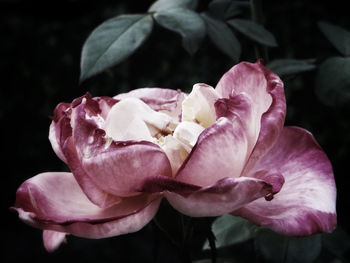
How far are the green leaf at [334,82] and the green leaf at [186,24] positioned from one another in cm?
15

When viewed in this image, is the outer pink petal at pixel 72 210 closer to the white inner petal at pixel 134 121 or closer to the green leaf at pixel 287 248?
the white inner petal at pixel 134 121

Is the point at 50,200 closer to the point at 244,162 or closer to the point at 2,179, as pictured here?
the point at 244,162

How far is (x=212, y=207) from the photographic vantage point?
1.05 ft

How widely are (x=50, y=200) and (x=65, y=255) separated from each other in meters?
1.12

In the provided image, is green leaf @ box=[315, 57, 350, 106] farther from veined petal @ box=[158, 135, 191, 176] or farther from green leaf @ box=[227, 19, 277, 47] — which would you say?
veined petal @ box=[158, 135, 191, 176]

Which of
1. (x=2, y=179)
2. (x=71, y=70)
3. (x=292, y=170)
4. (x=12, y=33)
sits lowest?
(x=2, y=179)

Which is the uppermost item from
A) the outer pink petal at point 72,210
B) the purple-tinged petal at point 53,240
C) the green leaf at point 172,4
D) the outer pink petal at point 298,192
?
the green leaf at point 172,4

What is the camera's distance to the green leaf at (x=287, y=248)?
1.52ft

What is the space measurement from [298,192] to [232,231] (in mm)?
160

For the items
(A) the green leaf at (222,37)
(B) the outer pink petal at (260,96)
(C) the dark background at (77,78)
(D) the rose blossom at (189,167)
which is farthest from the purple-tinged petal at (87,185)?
(C) the dark background at (77,78)

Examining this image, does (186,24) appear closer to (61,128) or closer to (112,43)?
(112,43)

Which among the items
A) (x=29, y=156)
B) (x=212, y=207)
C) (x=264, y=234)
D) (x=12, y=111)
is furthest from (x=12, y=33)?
(x=212, y=207)

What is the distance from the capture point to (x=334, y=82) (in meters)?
0.55

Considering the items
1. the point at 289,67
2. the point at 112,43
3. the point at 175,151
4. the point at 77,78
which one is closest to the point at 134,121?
the point at 175,151
